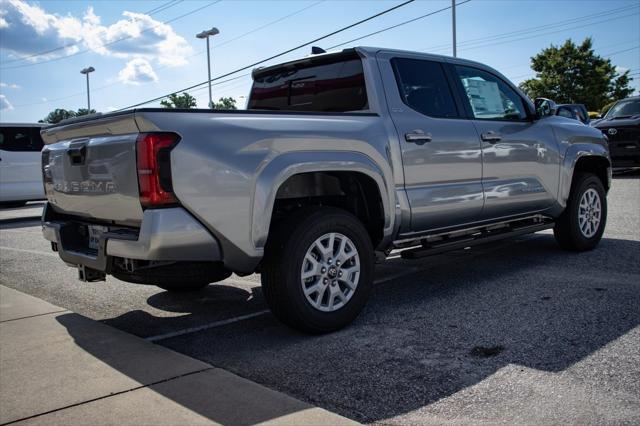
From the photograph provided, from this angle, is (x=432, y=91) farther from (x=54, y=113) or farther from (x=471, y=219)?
(x=54, y=113)

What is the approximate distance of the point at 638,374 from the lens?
10.0ft

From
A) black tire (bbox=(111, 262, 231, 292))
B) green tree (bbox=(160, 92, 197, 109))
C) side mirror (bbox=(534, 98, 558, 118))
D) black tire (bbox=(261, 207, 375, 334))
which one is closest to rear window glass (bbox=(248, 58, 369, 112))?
black tire (bbox=(261, 207, 375, 334))

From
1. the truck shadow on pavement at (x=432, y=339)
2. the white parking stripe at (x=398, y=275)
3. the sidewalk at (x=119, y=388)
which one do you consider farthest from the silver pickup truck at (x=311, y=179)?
the white parking stripe at (x=398, y=275)

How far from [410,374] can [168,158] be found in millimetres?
1779

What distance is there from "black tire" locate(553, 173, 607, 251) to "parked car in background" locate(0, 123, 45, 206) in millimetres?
11301

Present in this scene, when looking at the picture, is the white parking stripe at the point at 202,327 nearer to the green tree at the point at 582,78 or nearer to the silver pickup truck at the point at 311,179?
the silver pickup truck at the point at 311,179

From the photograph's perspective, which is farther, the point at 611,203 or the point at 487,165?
the point at 611,203

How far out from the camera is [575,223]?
20.6 feet

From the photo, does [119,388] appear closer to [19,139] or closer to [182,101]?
[19,139]

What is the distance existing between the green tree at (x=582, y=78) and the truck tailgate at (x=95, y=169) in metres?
50.8

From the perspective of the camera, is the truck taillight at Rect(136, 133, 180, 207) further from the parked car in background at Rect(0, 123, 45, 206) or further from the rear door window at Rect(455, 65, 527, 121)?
the parked car in background at Rect(0, 123, 45, 206)

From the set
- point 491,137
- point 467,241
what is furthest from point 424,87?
point 467,241

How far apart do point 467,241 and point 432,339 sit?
1400 mm

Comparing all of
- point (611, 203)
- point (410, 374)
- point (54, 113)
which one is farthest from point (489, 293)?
point (54, 113)
